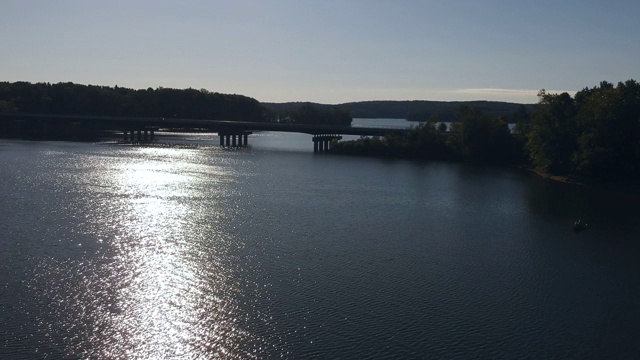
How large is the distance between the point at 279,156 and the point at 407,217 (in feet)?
153

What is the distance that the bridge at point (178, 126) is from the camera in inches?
3984

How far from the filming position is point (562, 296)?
27234 millimetres

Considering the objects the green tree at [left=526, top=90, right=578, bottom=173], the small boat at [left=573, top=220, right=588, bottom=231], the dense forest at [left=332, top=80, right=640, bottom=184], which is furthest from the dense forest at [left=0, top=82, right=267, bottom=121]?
the small boat at [left=573, top=220, right=588, bottom=231]

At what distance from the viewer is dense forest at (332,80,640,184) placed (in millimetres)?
63406

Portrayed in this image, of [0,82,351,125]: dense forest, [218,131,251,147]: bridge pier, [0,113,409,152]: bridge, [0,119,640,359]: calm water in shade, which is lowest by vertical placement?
[0,119,640,359]: calm water in shade

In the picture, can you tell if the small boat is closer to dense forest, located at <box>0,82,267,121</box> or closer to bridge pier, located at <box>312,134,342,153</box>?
bridge pier, located at <box>312,134,342,153</box>

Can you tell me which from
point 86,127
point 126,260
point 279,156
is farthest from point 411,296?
point 86,127

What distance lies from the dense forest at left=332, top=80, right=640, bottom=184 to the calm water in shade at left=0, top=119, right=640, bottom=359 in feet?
32.1

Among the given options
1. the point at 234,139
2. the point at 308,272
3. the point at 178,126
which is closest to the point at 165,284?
the point at 308,272

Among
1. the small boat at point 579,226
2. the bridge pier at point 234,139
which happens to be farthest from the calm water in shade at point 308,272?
the bridge pier at point 234,139

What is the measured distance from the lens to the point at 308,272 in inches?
1136

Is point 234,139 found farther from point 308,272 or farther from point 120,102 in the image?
point 308,272

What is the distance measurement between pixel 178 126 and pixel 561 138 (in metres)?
68.4

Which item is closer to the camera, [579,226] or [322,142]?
[579,226]
